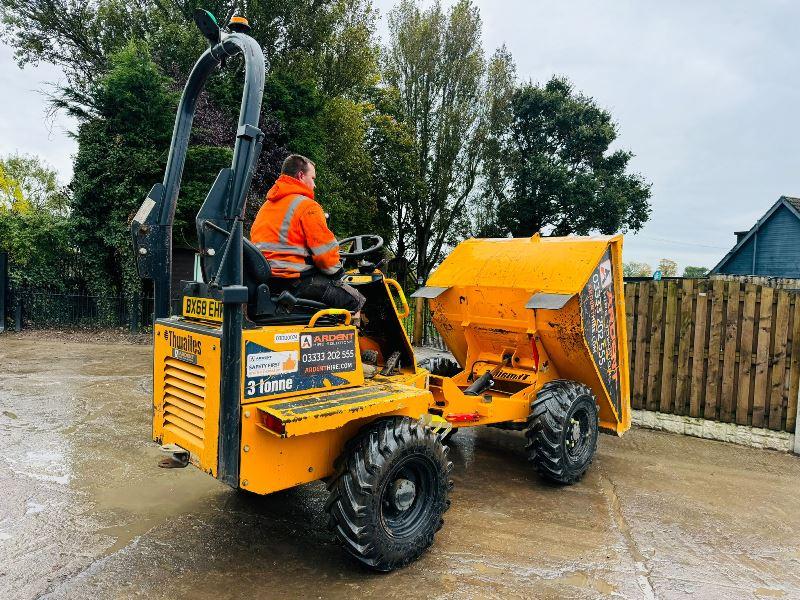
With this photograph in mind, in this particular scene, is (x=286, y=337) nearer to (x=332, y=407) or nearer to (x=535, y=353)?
(x=332, y=407)

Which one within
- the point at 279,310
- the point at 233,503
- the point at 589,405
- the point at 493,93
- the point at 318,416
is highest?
the point at 493,93

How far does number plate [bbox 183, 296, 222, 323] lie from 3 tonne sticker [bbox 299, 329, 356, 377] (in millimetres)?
541

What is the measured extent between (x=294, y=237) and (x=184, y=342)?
0.94 m

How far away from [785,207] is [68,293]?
2830cm

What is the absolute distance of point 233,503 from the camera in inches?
177

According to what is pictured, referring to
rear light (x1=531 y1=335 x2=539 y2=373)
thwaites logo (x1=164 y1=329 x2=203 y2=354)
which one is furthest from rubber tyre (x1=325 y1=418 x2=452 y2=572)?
rear light (x1=531 y1=335 x2=539 y2=373)

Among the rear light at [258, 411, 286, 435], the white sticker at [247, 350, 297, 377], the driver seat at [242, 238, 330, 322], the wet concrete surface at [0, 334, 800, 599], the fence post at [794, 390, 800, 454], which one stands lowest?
the wet concrete surface at [0, 334, 800, 599]

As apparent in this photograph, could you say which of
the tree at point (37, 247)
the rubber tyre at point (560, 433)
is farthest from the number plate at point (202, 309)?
the tree at point (37, 247)

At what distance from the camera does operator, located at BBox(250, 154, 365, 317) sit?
3.56 meters

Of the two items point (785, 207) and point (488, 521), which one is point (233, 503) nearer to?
point (488, 521)

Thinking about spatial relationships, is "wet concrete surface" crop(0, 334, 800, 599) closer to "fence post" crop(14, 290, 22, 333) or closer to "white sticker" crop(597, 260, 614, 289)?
"white sticker" crop(597, 260, 614, 289)

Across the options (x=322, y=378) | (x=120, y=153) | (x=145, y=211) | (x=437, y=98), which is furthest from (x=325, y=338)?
(x=437, y=98)

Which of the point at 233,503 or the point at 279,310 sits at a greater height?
the point at 279,310

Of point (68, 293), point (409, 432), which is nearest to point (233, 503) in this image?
point (409, 432)
